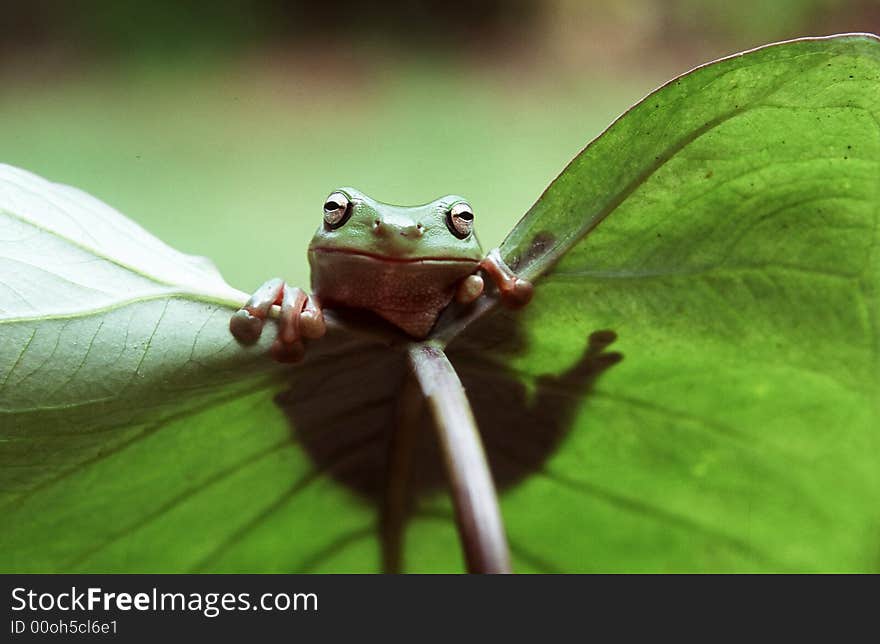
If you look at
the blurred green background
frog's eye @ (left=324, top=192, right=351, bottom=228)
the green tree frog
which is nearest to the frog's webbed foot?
the green tree frog

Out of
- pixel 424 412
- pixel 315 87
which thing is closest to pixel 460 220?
pixel 424 412

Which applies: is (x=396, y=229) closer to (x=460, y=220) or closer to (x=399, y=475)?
(x=460, y=220)

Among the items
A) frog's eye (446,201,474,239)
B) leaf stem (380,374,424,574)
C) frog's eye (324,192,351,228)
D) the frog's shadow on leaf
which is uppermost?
frog's eye (324,192,351,228)

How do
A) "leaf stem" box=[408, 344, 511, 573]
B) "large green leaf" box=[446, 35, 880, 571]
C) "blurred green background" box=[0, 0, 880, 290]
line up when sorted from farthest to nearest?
1. "blurred green background" box=[0, 0, 880, 290]
2. "large green leaf" box=[446, 35, 880, 571]
3. "leaf stem" box=[408, 344, 511, 573]

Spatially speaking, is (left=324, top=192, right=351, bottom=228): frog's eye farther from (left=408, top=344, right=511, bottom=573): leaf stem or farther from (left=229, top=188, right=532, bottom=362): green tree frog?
(left=408, top=344, right=511, bottom=573): leaf stem

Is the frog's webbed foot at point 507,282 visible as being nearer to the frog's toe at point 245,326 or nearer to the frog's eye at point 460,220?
the frog's eye at point 460,220

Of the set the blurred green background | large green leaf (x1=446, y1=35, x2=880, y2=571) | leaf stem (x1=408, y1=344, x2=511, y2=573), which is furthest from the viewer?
the blurred green background

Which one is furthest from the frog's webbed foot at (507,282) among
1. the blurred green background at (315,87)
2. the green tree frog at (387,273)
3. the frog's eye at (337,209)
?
the blurred green background at (315,87)
